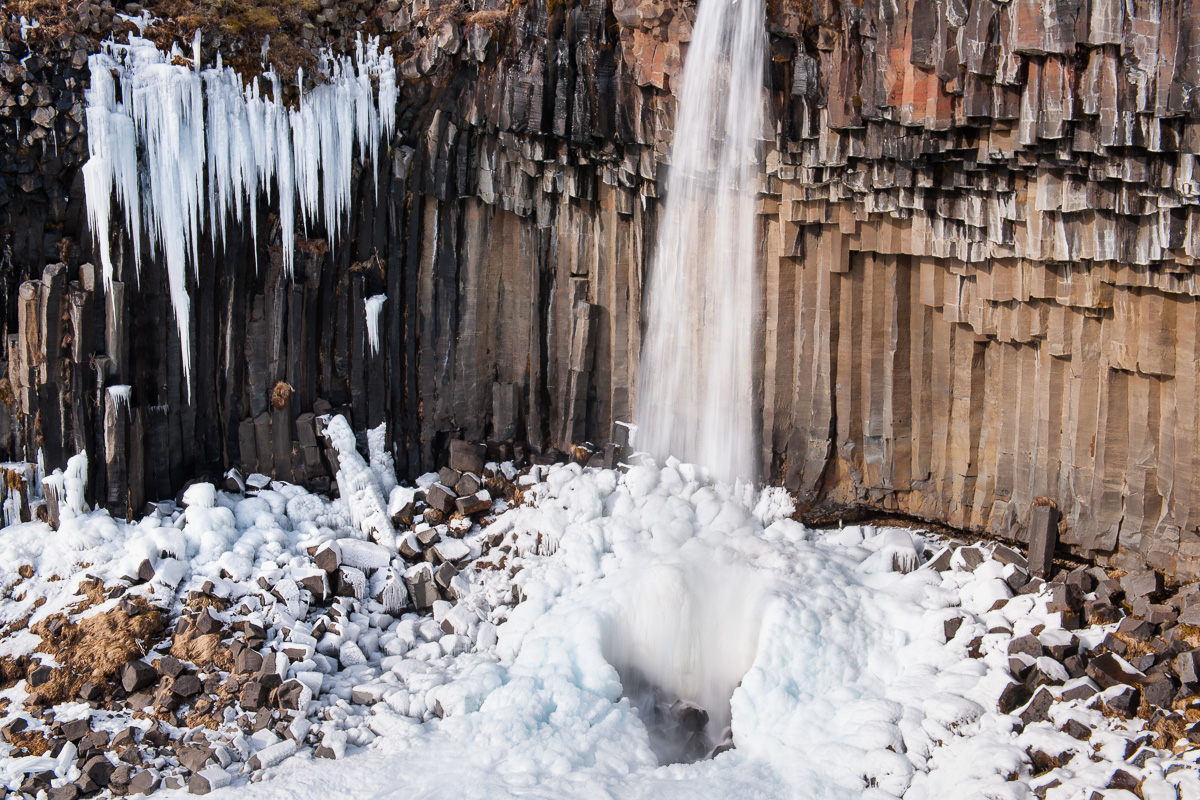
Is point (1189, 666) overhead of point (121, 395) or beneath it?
beneath

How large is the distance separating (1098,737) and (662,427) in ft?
24.9

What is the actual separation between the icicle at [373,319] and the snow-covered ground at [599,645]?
1821 millimetres

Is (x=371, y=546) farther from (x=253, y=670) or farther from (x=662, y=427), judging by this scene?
(x=662, y=427)

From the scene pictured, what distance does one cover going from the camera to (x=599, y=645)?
44.4 ft

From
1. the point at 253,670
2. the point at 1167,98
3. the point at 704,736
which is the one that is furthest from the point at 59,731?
the point at 1167,98

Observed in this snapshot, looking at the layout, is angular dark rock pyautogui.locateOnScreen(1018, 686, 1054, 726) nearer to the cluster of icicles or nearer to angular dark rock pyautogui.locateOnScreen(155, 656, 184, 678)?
angular dark rock pyautogui.locateOnScreen(155, 656, 184, 678)

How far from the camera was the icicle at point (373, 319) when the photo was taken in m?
16.8

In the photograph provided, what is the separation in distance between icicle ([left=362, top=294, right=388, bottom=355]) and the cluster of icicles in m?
1.10

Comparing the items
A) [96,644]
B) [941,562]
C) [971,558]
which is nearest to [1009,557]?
[971,558]

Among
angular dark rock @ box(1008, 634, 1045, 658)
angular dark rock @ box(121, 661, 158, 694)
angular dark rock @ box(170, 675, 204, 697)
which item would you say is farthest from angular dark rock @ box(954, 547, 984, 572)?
angular dark rock @ box(121, 661, 158, 694)

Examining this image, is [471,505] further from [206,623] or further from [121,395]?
[121,395]

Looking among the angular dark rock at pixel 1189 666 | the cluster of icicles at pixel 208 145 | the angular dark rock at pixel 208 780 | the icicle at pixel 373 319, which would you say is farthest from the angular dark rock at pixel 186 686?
the angular dark rock at pixel 1189 666

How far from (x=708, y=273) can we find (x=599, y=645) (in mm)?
5764

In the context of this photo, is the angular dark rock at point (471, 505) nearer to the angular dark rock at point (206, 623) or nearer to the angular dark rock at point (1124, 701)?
the angular dark rock at point (206, 623)
